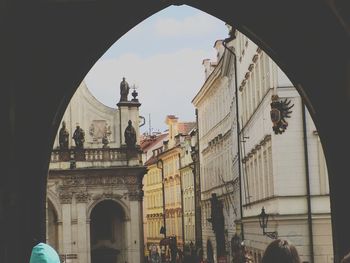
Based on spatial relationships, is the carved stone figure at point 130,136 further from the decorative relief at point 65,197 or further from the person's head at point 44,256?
the person's head at point 44,256

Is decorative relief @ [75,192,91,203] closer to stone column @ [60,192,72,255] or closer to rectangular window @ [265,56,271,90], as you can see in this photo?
stone column @ [60,192,72,255]

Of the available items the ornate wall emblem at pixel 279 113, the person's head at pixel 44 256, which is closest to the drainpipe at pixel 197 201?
the ornate wall emblem at pixel 279 113

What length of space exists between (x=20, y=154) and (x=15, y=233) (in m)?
0.69

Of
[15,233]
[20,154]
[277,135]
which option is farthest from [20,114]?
[277,135]

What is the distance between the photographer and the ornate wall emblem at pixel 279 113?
21.7 metres

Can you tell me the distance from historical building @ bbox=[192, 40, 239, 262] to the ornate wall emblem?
11958 millimetres

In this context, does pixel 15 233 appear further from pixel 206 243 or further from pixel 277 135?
pixel 206 243

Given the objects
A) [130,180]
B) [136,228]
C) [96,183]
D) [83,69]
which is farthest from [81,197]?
[83,69]

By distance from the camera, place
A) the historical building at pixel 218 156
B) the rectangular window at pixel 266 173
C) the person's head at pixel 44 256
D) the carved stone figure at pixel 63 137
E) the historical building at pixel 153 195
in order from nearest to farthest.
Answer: the person's head at pixel 44 256 < the rectangular window at pixel 266 173 < the historical building at pixel 218 156 < the carved stone figure at pixel 63 137 < the historical building at pixel 153 195

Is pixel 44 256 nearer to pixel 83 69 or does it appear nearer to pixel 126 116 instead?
pixel 83 69

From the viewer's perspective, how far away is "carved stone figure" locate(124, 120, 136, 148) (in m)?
43.3

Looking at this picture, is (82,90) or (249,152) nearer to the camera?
(249,152)

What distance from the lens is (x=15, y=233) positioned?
319 inches

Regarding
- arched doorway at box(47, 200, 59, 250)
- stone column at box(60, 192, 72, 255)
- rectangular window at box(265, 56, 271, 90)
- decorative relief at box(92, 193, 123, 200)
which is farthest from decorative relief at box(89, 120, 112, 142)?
rectangular window at box(265, 56, 271, 90)
